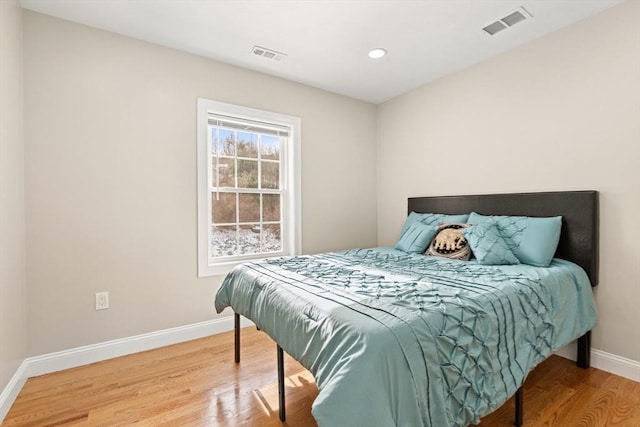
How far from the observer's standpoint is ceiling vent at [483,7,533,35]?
2.18 metres

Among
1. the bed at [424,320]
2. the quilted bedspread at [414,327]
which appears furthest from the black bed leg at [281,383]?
the quilted bedspread at [414,327]

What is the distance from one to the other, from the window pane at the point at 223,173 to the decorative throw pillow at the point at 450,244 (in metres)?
1.99

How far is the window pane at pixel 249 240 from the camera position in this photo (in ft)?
10.3

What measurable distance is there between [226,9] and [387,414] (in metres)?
2.51

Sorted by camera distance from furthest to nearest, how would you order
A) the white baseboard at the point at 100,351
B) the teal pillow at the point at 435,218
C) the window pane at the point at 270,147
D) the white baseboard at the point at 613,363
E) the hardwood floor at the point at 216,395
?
the window pane at the point at 270,147
the teal pillow at the point at 435,218
the white baseboard at the point at 613,363
the white baseboard at the point at 100,351
the hardwood floor at the point at 216,395

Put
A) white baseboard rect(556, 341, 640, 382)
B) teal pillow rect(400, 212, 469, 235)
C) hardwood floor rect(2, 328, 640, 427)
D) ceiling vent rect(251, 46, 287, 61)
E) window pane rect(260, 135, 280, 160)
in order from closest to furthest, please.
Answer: hardwood floor rect(2, 328, 640, 427) → white baseboard rect(556, 341, 640, 382) → ceiling vent rect(251, 46, 287, 61) → teal pillow rect(400, 212, 469, 235) → window pane rect(260, 135, 280, 160)

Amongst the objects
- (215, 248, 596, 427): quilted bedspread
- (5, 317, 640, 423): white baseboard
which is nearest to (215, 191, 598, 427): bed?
(215, 248, 596, 427): quilted bedspread

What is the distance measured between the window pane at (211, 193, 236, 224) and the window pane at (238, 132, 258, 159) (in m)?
0.45

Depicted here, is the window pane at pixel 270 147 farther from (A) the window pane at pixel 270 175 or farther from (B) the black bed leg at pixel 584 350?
(B) the black bed leg at pixel 584 350

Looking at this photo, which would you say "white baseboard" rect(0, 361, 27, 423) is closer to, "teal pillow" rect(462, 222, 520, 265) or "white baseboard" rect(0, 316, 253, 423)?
"white baseboard" rect(0, 316, 253, 423)

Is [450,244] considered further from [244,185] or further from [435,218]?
[244,185]

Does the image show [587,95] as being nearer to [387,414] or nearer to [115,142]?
[387,414]

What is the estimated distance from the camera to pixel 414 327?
1157 millimetres

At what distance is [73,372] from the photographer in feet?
7.17
